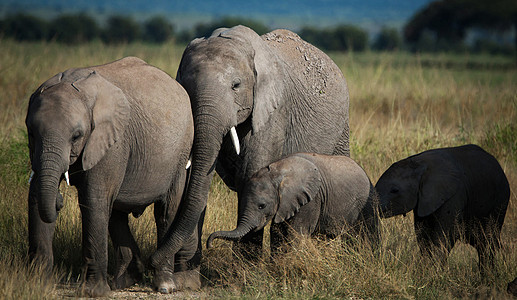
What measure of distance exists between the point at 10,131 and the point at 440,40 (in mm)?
55332

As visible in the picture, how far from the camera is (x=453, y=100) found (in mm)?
12891

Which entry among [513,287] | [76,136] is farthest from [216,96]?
[513,287]

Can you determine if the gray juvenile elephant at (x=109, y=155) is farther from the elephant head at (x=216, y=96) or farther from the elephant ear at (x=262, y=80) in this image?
the elephant ear at (x=262, y=80)

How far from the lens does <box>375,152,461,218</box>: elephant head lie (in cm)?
586

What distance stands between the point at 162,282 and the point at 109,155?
1168 mm

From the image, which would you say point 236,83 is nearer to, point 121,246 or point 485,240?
point 121,246

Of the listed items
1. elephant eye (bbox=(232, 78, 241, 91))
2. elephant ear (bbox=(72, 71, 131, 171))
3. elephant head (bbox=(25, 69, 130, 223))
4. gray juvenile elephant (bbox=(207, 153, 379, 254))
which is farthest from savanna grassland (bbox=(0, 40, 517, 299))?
elephant eye (bbox=(232, 78, 241, 91))

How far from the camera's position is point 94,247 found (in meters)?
4.88

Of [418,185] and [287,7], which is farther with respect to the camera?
[287,7]

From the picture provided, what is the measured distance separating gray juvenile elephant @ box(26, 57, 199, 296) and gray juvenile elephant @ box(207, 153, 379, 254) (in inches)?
21.6

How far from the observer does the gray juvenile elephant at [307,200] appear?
5.45 metres

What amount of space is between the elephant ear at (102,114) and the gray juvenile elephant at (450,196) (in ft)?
7.77

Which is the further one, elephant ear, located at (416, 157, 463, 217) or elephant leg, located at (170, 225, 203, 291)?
elephant ear, located at (416, 157, 463, 217)

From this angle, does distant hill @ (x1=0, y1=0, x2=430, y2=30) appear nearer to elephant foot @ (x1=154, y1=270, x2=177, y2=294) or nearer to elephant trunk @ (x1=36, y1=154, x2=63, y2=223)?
elephant foot @ (x1=154, y1=270, x2=177, y2=294)
